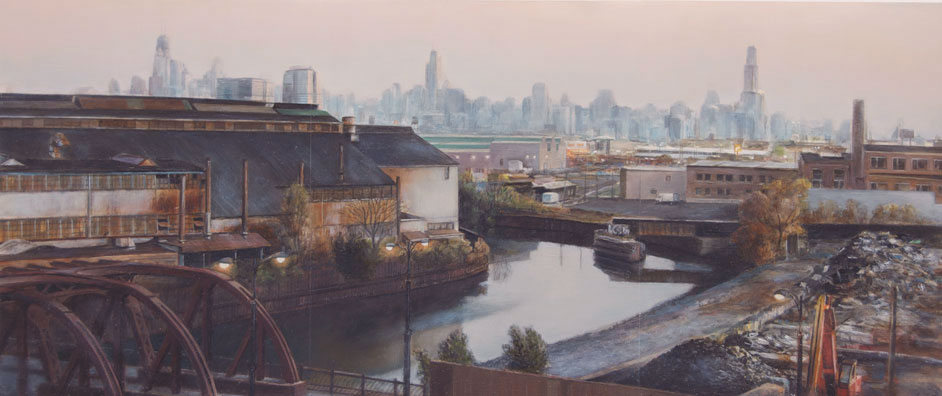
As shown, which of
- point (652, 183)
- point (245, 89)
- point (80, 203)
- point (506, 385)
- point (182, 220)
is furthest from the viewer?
point (652, 183)

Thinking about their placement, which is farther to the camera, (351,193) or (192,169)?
(351,193)

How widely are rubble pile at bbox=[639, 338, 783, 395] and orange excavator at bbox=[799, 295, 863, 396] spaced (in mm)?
221

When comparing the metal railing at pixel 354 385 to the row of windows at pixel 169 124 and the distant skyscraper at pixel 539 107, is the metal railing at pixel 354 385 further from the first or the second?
the distant skyscraper at pixel 539 107

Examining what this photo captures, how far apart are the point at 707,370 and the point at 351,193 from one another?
2329 millimetres

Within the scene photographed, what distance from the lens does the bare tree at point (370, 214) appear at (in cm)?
499

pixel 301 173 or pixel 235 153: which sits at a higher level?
pixel 235 153

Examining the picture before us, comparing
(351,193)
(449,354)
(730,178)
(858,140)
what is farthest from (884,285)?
(351,193)

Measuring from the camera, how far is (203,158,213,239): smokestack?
4754 millimetres

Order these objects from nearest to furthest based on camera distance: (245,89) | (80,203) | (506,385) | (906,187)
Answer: (80,203)
(506,385)
(906,187)
(245,89)

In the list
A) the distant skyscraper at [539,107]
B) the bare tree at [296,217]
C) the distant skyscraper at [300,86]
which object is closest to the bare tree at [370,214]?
the bare tree at [296,217]

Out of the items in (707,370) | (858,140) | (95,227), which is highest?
(858,140)

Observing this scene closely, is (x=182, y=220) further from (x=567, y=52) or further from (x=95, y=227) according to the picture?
(x=567, y=52)

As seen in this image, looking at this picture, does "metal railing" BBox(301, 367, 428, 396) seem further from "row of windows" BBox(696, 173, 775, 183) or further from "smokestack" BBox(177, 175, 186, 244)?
"row of windows" BBox(696, 173, 775, 183)

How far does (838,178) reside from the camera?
16.3 feet
